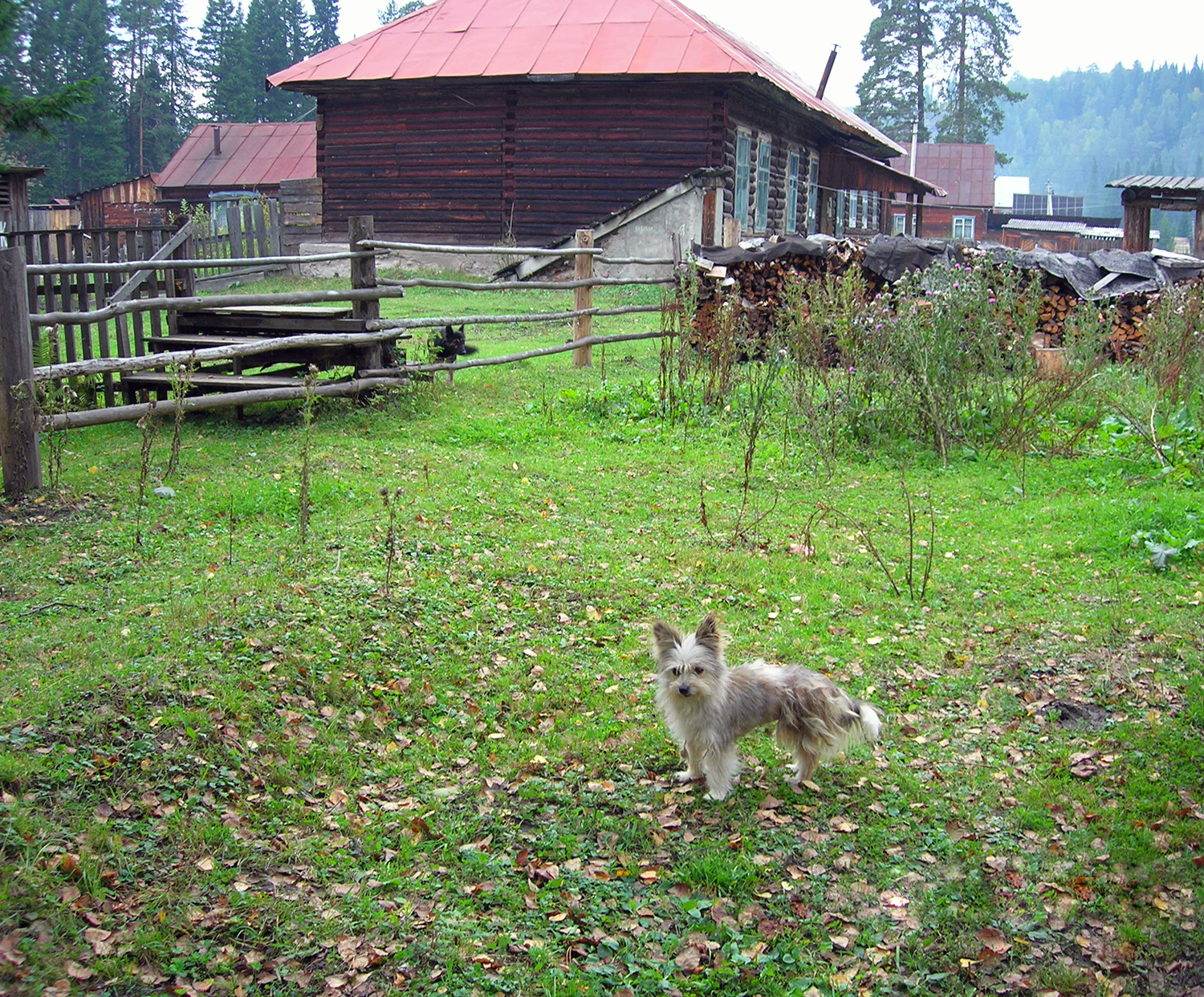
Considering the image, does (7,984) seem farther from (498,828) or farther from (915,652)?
(915,652)

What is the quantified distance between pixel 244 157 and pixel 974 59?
115ft

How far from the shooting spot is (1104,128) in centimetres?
13712

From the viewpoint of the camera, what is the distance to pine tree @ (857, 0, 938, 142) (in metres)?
51.5

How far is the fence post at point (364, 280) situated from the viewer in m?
9.76

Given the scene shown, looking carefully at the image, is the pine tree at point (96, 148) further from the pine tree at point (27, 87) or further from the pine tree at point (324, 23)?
the pine tree at point (27, 87)

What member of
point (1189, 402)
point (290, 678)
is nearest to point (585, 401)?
point (1189, 402)

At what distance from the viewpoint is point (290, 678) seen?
179 inches

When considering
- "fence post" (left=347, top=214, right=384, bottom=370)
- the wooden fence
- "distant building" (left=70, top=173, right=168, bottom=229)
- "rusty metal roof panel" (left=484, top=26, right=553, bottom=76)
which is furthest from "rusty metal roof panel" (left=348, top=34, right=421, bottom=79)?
"fence post" (left=347, top=214, right=384, bottom=370)

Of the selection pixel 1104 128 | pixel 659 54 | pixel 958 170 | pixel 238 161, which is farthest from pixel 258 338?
pixel 1104 128

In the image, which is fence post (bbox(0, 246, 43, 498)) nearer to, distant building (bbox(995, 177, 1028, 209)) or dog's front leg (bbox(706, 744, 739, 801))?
dog's front leg (bbox(706, 744, 739, 801))

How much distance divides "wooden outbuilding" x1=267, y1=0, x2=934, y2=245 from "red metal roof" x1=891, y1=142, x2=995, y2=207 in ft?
97.1

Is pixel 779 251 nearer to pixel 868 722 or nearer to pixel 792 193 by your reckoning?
pixel 868 722

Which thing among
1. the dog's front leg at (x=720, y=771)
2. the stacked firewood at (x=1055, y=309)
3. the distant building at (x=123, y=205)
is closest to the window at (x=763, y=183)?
the stacked firewood at (x=1055, y=309)

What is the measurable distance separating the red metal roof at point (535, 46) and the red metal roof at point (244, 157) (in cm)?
1691
